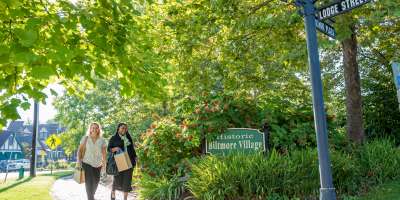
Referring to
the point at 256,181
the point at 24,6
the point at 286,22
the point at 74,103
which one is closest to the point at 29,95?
the point at 24,6

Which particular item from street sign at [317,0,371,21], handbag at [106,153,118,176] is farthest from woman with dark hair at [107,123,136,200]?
street sign at [317,0,371,21]

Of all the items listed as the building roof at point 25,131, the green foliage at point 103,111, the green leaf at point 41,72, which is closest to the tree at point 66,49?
the green leaf at point 41,72

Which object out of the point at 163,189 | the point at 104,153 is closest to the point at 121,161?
the point at 104,153

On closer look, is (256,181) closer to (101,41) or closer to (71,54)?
(101,41)

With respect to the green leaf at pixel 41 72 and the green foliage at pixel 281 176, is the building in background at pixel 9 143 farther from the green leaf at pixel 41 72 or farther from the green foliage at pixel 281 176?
the green leaf at pixel 41 72

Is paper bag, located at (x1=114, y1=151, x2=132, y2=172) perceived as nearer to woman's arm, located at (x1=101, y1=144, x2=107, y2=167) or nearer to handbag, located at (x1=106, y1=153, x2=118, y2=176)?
handbag, located at (x1=106, y1=153, x2=118, y2=176)

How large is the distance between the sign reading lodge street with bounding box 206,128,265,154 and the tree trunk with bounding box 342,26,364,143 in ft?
8.67

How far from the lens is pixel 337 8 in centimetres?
557

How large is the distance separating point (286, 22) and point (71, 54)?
17.8ft

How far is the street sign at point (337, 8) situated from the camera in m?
5.36

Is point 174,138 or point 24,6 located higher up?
point 24,6

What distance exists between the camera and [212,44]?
411 inches

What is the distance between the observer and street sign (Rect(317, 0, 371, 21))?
536 cm

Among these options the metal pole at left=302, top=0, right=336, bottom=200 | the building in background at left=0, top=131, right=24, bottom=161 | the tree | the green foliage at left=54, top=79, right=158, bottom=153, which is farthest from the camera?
the building in background at left=0, top=131, right=24, bottom=161
